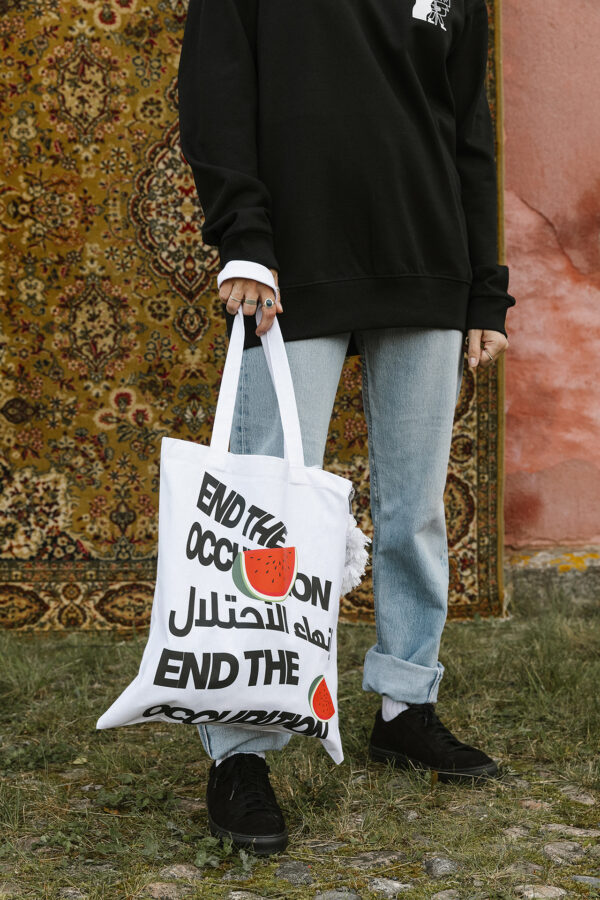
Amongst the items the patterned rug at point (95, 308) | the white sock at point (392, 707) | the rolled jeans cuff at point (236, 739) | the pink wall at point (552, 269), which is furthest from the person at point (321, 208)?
the pink wall at point (552, 269)

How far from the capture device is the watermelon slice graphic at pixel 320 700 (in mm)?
1192

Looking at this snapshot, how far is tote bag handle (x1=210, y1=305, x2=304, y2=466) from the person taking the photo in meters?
1.22

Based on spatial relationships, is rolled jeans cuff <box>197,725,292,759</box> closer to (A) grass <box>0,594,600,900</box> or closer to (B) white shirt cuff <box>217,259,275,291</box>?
(A) grass <box>0,594,600,900</box>

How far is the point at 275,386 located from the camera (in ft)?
4.16

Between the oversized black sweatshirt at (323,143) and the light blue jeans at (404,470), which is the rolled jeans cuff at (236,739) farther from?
the oversized black sweatshirt at (323,143)

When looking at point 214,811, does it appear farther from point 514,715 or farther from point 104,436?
point 104,436

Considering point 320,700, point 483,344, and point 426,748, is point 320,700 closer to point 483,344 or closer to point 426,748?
point 426,748

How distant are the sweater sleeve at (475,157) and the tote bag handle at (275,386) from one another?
0.46 metres

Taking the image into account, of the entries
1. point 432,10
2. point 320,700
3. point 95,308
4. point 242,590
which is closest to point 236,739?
point 320,700

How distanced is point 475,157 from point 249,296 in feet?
2.11

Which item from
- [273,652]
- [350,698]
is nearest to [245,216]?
[273,652]

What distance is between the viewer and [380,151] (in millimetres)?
1354

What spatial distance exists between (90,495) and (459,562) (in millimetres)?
1264

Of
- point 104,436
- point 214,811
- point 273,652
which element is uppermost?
point 104,436
